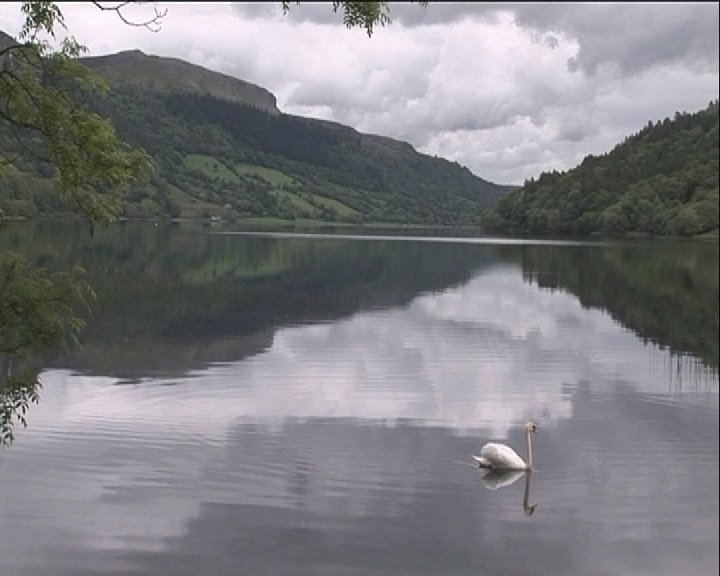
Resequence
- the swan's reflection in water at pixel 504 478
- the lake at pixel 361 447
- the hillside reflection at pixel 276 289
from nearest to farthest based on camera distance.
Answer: the lake at pixel 361 447
the swan's reflection in water at pixel 504 478
the hillside reflection at pixel 276 289

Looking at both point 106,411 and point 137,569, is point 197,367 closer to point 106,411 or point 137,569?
point 106,411

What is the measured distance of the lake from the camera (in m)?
17.8

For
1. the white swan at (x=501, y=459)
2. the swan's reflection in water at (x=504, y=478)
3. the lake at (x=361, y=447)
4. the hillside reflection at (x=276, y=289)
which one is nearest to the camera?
the lake at (x=361, y=447)

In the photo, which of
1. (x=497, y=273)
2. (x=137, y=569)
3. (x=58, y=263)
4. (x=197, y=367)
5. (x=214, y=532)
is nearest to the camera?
(x=137, y=569)

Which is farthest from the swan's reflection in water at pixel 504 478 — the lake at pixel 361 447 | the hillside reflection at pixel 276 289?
the hillside reflection at pixel 276 289

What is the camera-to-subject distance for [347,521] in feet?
63.1

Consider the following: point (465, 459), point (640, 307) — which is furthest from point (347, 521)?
point (640, 307)

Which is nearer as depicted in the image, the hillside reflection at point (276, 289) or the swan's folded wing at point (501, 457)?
the swan's folded wing at point (501, 457)

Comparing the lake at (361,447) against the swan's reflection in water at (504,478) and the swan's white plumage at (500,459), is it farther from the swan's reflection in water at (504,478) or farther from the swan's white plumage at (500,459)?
the swan's white plumage at (500,459)

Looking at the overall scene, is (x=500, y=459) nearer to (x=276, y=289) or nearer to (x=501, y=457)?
(x=501, y=457)

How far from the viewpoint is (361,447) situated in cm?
2508

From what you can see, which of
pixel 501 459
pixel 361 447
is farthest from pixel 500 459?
pixel 361 447

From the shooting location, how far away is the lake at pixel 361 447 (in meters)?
17.8

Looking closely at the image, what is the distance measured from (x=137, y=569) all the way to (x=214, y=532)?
2.05m
